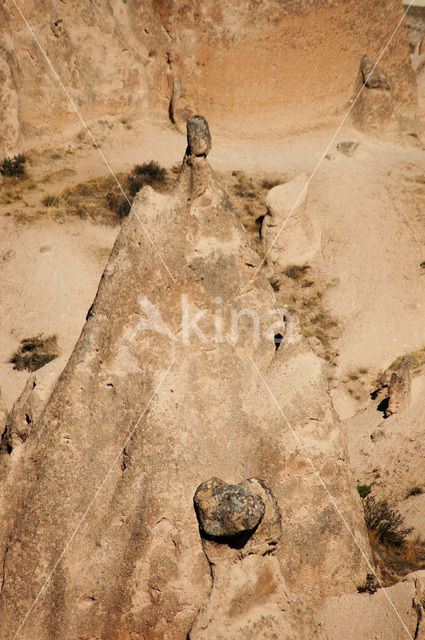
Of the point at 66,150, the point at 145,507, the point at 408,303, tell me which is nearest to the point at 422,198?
the point at 408,303

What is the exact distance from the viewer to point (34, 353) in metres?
10.8

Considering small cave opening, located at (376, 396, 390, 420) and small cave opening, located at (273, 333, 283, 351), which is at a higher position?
small cave opening, located at (376, 396, 390, 420)

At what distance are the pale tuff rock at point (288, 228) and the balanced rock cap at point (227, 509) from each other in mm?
9822

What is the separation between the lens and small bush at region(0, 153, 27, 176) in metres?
14.9

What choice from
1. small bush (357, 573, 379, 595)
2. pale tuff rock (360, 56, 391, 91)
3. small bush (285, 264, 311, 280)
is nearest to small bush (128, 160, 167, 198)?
small bush (285, 264, 311, 280)

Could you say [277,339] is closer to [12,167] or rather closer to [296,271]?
[296,271]

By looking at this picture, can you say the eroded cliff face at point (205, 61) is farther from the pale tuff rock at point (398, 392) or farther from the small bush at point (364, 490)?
the small bush at point (364, 490)

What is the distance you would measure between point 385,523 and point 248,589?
258 cm

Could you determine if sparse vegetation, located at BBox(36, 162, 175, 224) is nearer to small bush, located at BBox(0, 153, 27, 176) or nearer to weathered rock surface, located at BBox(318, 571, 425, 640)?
small bush, located at BBox(0, 153, 27, 176)

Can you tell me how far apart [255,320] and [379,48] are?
48.6ft

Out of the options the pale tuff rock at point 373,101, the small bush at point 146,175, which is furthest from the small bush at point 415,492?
the pale tuff rock at point 373,101

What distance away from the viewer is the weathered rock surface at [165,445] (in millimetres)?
4539

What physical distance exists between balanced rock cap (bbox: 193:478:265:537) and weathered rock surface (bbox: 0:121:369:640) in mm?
348

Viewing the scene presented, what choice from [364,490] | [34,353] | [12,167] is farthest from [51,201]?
[364,490]
